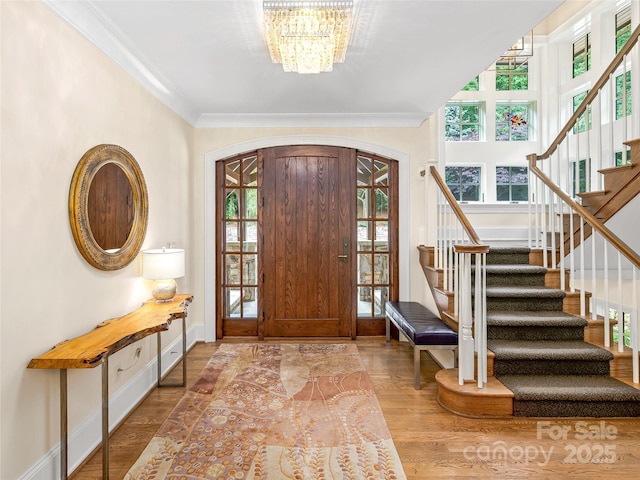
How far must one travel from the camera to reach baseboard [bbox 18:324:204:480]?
1.79m

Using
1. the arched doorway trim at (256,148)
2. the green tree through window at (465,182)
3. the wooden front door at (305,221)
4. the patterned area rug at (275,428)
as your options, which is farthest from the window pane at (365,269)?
the green tree through window at (465,182)

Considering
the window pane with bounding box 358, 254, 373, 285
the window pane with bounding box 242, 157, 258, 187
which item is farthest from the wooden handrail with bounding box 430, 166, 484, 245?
the window pane with bounding box 242, 157, 258, 187

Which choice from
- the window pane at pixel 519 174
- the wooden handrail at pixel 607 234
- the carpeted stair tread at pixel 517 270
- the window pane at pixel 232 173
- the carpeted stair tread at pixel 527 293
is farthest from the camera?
the window pane at pixel 519 174

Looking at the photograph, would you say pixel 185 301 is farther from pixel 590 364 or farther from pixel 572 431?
pixel 590 364

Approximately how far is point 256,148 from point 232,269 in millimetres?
1454

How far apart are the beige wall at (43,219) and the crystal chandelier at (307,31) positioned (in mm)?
1137

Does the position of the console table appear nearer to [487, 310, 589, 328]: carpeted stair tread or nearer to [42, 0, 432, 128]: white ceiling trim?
[42, 0, 432, 128]: white ceiling trim

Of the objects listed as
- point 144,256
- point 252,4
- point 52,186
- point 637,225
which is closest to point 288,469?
point 144,256

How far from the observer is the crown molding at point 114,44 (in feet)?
6.44

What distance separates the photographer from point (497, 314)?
3.20 m

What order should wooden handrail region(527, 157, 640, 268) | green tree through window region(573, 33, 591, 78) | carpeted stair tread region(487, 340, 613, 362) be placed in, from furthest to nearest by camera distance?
green tree through window region(573, 33, 591, 78) → carpeted stair tread region(487, 340, 613, 362) → wooden handrail region(527, 157, 640, 268)

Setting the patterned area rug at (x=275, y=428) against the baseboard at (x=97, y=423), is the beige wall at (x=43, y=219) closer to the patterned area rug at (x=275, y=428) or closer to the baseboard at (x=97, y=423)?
the baseboard at (x=97, y=423)

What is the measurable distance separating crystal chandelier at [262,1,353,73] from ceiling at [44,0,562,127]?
96mm

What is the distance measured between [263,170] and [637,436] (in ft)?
12.8
